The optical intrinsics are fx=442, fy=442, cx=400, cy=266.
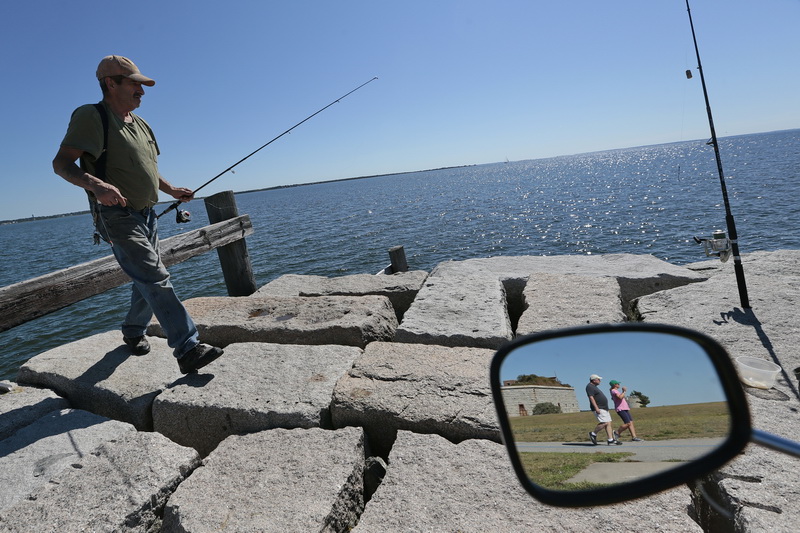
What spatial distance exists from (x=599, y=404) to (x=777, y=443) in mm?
391

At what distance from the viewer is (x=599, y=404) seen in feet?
3.46

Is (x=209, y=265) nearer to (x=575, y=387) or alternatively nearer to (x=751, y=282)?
(x=751, y=282)

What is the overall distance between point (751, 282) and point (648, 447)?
415cm

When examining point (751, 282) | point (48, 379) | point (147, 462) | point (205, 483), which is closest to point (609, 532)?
point (205, 483)

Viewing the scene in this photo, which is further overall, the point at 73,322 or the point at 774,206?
the point at 774,206

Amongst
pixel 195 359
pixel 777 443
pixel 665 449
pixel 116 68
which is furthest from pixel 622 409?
pixel 116 68

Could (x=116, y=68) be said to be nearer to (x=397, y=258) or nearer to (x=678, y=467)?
(x=678, y=467)

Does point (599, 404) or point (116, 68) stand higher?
point (116, 68)

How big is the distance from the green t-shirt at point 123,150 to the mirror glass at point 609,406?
122 inches

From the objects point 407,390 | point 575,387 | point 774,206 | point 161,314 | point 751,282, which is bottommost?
point 774,206

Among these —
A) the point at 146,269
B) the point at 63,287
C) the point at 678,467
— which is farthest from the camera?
the point at 63,287

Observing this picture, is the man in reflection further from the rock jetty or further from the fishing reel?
the fishing reel

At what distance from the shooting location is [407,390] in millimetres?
2752

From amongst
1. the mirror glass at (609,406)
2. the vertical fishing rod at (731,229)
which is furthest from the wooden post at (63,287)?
the vertical fishing rod at (731,229)
